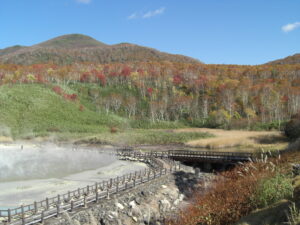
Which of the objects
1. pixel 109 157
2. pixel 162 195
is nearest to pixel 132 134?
pixel 109 157

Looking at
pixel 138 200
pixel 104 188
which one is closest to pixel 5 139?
pixel 104 188

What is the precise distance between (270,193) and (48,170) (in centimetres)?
3274

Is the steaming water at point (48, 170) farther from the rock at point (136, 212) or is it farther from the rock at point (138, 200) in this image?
the rock at point (136, 212)

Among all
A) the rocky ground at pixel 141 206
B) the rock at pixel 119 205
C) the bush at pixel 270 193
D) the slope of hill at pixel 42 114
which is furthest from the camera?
the slope of hill at pixel 42 114

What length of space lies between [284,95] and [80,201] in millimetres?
99037

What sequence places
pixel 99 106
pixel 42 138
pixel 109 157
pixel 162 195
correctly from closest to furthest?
pixel 162 195 → pixel 109 157 → pixel 42 138 → pixel 99 106

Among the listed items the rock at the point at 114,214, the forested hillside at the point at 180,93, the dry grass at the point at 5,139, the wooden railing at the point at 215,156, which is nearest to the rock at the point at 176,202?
the rock at the point at 114,214

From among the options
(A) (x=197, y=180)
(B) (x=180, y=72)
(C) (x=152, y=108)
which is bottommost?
(A) (x=197, y=180)

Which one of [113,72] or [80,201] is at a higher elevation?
[113,72]

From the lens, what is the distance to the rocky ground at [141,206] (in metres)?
22.0

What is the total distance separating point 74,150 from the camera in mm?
62281

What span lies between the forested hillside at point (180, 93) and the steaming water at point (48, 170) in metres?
45.1

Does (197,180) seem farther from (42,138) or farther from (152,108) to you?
(152,108)

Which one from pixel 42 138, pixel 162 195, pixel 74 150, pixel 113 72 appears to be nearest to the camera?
pixel 162 195
